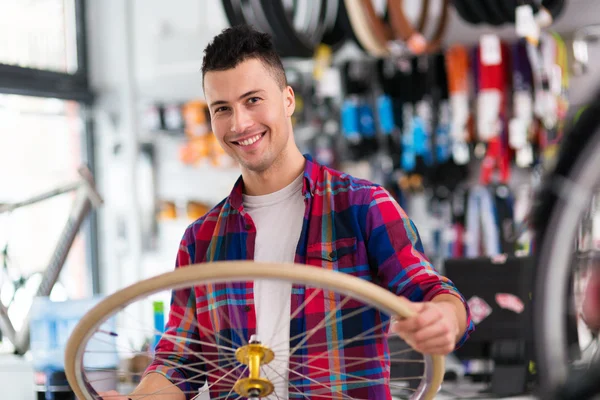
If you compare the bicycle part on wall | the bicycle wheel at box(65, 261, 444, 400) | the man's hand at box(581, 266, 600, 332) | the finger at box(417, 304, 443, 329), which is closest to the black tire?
the bicycle part on wall

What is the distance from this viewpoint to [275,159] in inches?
62.9

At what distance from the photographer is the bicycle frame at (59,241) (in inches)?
107

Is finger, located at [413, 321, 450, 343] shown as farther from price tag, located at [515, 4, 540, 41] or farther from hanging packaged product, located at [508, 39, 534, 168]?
hanging packaged product, located at [508, 39, 534, 168]

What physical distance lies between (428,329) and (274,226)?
22.1 inches

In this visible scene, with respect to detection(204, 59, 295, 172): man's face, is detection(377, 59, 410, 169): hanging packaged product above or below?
above

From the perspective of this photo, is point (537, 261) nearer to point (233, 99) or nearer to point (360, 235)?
point (360, 235)

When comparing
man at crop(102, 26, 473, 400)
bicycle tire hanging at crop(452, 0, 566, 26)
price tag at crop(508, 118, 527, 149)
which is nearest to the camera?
man at crop(102, 26, 473, 400)

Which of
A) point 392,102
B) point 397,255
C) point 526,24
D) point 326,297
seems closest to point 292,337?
point 326,297

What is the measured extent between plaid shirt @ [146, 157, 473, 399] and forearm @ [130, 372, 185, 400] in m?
0.02

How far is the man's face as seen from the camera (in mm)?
1523

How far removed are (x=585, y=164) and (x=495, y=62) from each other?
11.9 feet

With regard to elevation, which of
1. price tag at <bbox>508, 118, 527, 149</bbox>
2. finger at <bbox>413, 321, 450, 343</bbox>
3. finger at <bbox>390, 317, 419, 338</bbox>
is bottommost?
finger at <bbox>413, 321, 450, 343</bbox>

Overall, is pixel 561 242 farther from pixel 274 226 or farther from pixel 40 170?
pixel 40 170

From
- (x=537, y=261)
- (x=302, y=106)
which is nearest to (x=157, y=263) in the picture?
(x=302, y=106)
